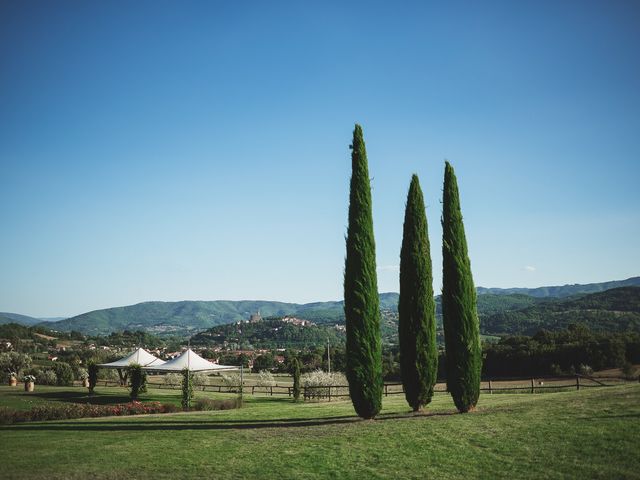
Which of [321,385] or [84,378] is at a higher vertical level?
[84,378]

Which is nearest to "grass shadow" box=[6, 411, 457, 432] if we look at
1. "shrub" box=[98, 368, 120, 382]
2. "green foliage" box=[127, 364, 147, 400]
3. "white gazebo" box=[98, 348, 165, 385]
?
"green foliage" box=[127, 364, 147, 400]

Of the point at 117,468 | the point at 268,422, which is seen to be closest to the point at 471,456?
the point at 117,468

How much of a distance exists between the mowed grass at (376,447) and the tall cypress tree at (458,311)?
99cm

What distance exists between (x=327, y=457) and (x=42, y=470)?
21.4 ft

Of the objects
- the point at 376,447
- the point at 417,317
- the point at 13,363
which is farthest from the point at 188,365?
the point at 13,363

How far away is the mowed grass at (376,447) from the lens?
9602mm

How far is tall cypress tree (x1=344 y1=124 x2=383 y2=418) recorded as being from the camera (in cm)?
1584

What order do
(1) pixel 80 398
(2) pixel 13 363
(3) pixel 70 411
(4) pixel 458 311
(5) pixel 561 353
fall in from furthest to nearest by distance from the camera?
(2) pixel 13 363, (5) pixel 561 353, (1) pixel 80 398, (3) pixel 70 411, (4) pixel 458 311

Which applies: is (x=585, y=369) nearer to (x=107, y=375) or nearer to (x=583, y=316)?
(x=583, y=316)

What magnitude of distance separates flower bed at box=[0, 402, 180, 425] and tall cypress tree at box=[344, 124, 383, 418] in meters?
12.4

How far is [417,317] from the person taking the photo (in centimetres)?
1648

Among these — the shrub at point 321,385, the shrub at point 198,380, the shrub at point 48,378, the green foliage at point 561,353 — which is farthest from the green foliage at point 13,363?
the green foliage at point 561,353

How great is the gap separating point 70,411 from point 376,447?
52.8ft

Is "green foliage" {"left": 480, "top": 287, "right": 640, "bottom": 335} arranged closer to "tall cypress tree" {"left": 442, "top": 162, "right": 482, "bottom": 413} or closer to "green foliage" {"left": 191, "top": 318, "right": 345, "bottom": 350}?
"green foliage" {"left": 191, "top": 318, "right": 345, "bottom": 350}
